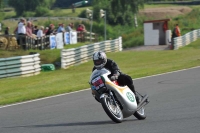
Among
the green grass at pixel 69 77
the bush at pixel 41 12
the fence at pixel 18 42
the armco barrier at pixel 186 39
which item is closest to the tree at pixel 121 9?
the armco barrier at pixel 186 39

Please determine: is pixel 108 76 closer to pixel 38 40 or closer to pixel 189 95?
pixel 189 95

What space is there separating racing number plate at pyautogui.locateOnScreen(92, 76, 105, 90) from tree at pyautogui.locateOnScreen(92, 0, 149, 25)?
190 feet

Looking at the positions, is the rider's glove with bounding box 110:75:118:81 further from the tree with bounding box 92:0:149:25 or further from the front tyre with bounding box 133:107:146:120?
→ the tree with bounding box 92:0:149:25

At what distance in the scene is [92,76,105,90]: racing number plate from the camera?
9953mm

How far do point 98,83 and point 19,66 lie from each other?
1394cm

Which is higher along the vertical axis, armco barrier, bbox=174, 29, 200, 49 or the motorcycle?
the motorcycle

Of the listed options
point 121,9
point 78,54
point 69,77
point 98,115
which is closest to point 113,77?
point 98,115

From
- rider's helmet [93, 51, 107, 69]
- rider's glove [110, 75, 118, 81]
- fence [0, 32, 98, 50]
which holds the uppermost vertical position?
rider's helmet [93, 51, 107, 69]

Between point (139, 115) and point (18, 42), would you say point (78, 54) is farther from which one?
point (139, 115)

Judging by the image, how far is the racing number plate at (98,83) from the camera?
32.7ft

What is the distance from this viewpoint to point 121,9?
68.2m

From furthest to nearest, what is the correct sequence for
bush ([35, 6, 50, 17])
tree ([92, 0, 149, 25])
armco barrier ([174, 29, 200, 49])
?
bush ([35, 6, 50, 17]), tree ([92, 0, 149, 25]), armco barrier ([174, 29, 200, 49])

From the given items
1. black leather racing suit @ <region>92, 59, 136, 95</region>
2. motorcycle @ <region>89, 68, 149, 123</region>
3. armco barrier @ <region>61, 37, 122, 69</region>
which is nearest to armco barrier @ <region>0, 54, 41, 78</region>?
armco barrier @ <region>61, 37, 122, 69</region>

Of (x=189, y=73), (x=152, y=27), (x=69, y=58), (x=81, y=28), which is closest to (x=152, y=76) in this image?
(x=189, y=73)
